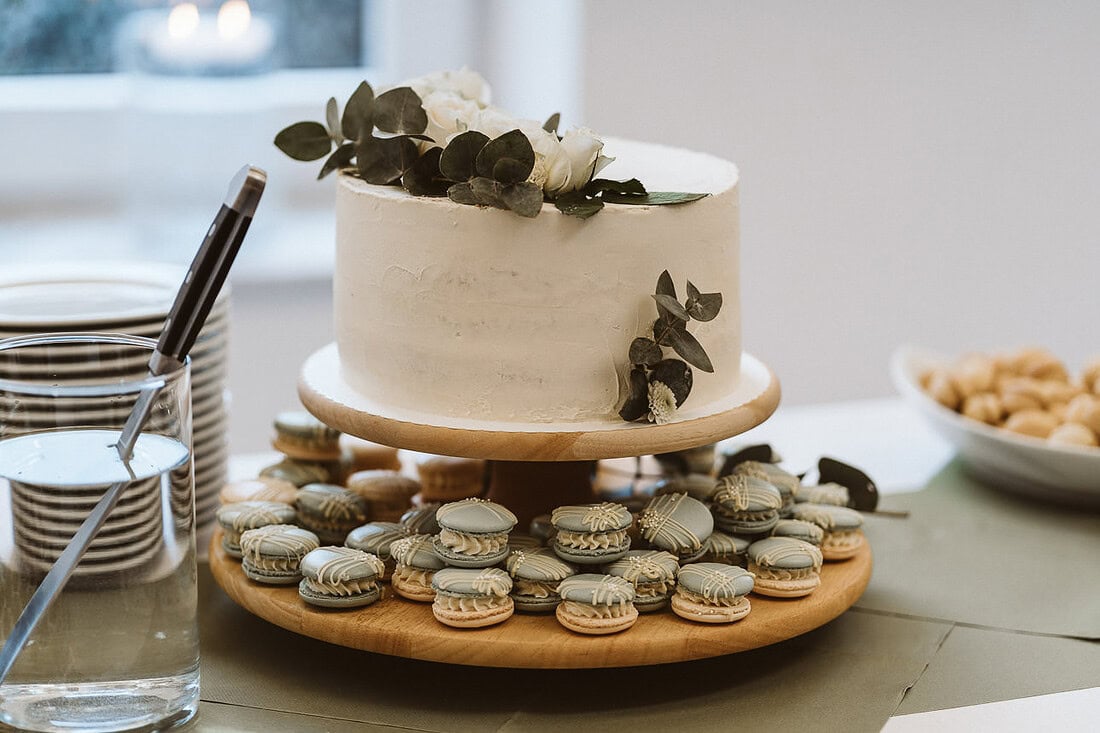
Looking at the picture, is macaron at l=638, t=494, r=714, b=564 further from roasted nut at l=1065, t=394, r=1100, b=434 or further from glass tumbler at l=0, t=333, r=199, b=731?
roasted nut at l=1065, t=394, r=1100, b=434

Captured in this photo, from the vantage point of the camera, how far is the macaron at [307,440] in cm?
104

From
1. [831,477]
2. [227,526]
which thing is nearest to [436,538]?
[227,526]

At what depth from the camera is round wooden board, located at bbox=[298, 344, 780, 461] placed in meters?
0.82

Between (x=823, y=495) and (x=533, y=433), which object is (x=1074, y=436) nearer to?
(x=823, y=495)

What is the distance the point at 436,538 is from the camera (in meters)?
0.83

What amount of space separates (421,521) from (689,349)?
0.22m

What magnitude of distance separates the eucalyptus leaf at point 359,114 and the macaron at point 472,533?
0.27 meters

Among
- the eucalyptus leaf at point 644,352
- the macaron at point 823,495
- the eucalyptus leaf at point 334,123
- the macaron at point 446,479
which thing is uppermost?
the eucalyptus leaf at point 334,123

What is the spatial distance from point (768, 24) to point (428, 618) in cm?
144

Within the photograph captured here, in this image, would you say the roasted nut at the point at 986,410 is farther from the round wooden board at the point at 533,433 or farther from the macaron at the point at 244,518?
the macaron at the point at 244,518

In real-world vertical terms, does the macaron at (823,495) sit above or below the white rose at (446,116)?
below

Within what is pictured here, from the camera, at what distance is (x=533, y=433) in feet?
2.70

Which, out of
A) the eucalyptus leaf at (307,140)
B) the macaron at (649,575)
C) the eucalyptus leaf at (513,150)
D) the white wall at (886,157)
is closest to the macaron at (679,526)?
the macaron at (649,575)

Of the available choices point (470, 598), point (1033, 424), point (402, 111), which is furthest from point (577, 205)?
point (1033, 424)
